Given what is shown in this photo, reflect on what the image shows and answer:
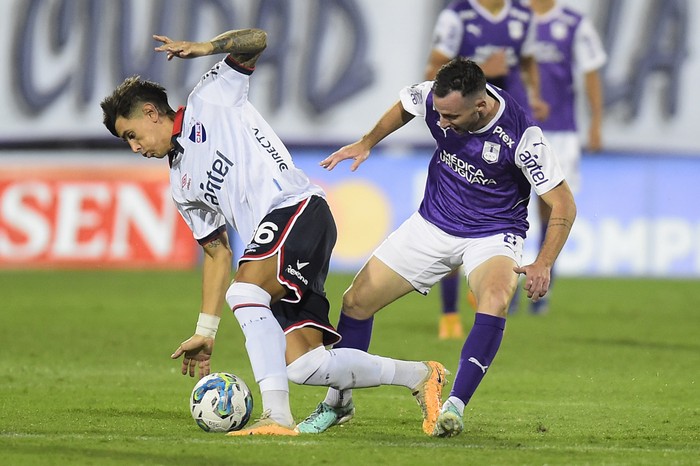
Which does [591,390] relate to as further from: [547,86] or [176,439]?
[547,86]

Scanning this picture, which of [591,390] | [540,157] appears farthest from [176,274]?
[540,157]

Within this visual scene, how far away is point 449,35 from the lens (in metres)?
10.5

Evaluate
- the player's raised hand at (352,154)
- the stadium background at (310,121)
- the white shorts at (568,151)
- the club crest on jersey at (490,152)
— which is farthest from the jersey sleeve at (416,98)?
the stadium background at (310,121)

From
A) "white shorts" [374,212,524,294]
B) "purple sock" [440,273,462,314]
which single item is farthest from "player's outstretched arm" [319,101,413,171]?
"purple sock" [440,273,462,314]

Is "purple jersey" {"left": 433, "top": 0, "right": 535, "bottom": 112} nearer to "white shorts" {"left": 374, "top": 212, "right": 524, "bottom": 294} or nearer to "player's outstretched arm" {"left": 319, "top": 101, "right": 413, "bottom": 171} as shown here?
"player's outstretched arm" {"left": 319, "top": 101, "right": 413, "bottom": 171}

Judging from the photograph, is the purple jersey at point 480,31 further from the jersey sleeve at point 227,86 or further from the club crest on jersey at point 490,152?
the jersey sleeve at point 227,86

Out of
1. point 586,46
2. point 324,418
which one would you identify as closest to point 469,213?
point 324,418

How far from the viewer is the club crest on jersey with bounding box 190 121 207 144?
6.29 meters

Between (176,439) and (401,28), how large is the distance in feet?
42.7

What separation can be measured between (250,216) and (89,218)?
35.3 ft

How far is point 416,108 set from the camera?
683 cm

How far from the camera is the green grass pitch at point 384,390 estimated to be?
549cm

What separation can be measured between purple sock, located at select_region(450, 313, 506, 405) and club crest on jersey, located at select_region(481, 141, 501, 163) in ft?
2.45

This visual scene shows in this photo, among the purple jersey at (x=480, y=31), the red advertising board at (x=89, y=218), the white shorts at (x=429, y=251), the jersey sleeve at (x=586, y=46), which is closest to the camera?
the white shorts at (x=429, y=251)
